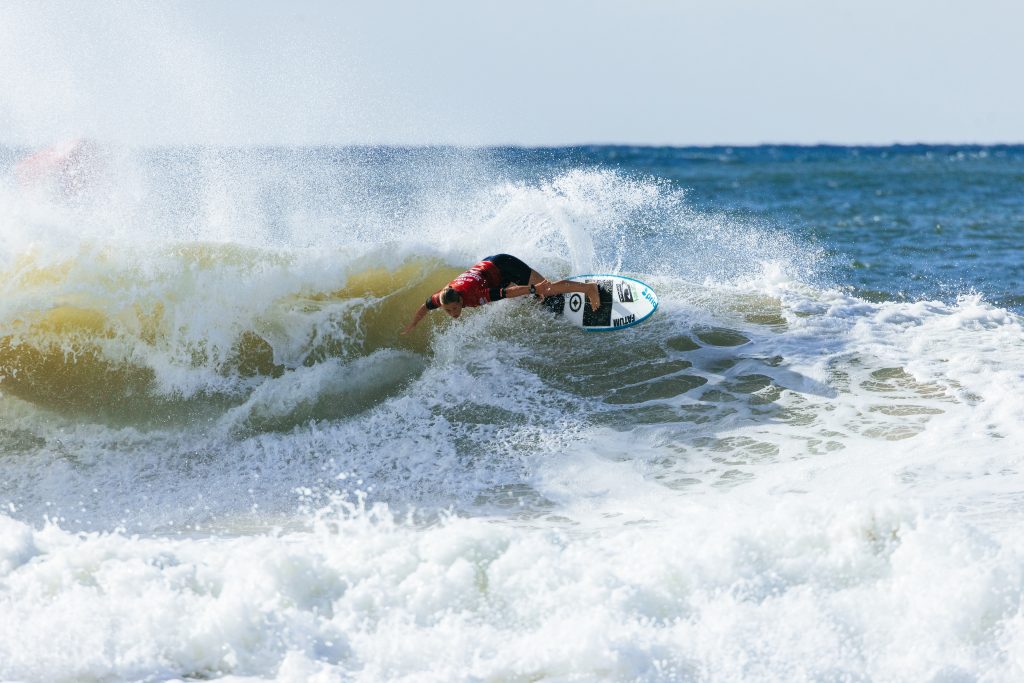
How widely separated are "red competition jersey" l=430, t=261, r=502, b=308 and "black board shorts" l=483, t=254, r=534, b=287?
5 cm

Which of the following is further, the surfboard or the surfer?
the surfboard

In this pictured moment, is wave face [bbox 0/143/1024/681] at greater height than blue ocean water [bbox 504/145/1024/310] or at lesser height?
lesser

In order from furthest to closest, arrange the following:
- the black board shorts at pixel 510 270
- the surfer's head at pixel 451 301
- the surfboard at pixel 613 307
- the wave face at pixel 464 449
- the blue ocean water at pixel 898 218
A: the blue ocean water at pixel 898 218
the surfboard at pixel 613 307
the black board shorts at pixel 510 270
the surfer's head at pixel 451 301
the wave face at pixel 464 449

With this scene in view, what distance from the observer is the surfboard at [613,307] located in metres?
8.66

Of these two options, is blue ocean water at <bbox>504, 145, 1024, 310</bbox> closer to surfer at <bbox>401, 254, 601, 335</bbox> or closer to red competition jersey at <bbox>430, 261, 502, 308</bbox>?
surfer at <bbox>401, 254, 601, 335</bbox>

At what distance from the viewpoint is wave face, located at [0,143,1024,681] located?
4.43 metres

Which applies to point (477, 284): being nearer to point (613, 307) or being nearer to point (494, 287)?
point (494, 287)

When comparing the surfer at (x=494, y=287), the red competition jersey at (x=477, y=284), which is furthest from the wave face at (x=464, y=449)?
the red competition jersey at (x=477, y=284)

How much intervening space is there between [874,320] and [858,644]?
5.49 metres

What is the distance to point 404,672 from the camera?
14.1ft

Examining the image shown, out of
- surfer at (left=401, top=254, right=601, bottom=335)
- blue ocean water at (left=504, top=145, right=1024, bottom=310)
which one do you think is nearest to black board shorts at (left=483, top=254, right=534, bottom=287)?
surfer at (left=401, top=254, right=601, bottom=335)

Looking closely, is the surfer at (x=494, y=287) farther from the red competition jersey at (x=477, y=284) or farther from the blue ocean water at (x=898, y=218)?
the blue ocean water at (x=898, y=218)

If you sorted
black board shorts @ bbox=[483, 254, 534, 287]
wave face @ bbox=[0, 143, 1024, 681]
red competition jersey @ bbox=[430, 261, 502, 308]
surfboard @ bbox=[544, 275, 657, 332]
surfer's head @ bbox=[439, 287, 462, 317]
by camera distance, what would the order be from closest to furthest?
wave face @ bbox=[0, 143, 1024, 681], surfer's head @ bbox=[439, 287, 462, 317], red competition jersey @ bbox=[430, 261, 502, 308], black board shorts @ bbox=[483, 254, 534, 287], surfboard @ bbox=[544, 275, 657, 332]

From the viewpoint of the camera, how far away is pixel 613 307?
8703 mm
